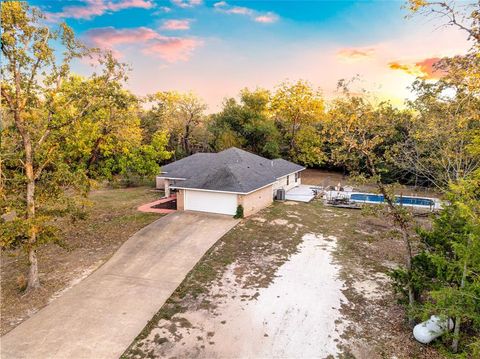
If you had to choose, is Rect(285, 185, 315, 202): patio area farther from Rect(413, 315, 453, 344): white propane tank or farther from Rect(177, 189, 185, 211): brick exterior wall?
Rect(413, 315, 453, 344): white propane tank

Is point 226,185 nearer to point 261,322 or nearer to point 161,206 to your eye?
point 161,206

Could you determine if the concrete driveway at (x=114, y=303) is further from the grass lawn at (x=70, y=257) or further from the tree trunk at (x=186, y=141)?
the tree trunk at (x=186, y=141)

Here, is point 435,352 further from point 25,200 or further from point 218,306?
point 25,200

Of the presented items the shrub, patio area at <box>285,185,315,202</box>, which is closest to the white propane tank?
the shrub

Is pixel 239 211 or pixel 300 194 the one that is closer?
pixel 239 211

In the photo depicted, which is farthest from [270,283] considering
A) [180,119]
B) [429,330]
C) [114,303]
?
[180,119]

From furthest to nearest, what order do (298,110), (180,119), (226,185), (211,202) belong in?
1. (298,110)
2. (180,119)
3. (211,202)
4. (226,185)

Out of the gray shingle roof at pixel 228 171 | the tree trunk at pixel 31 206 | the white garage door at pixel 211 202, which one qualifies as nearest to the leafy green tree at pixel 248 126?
the gray shingle roof at pixel 228 171
